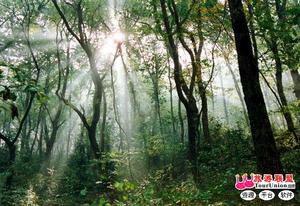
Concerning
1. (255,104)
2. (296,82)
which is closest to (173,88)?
(296,82)

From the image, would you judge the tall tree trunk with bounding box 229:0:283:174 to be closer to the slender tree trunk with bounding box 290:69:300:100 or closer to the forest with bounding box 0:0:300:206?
the forest with bounding box 0:0:300:206

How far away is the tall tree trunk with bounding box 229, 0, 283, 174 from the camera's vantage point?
6988 mm

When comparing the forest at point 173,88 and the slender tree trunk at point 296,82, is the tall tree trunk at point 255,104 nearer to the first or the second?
the forest at point 173,88

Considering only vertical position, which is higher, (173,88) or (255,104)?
(173,88)

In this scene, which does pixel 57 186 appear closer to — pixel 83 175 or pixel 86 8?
pixel 83 175

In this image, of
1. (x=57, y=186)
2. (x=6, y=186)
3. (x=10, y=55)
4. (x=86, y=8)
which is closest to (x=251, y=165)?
(x=57, y=186)

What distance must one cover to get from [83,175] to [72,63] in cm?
1222

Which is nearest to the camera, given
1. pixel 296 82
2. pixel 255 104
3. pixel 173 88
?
pixel 255 104

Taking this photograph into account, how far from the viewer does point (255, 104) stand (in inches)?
281

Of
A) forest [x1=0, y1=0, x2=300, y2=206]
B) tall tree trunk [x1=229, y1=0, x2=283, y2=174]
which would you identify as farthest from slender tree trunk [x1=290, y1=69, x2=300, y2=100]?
tall tree trunk [x1=229, y1=0, x2=283, y2=174]

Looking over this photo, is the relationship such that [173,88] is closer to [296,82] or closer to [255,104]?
[296,82]

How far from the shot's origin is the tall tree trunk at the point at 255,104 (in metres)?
6.99

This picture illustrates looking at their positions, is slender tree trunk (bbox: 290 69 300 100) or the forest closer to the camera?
the forest

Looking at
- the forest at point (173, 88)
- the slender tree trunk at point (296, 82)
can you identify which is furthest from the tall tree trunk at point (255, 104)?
the slender tree trunk at point (296, 82)
